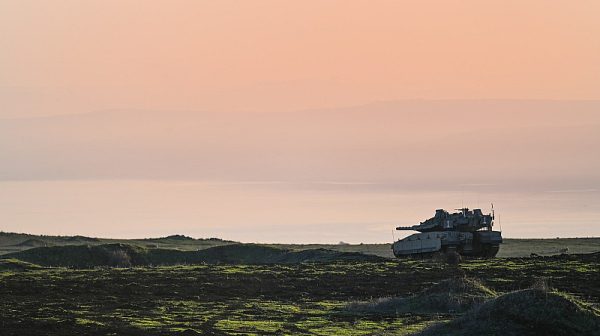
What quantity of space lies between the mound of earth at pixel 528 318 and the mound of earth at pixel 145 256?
39.0m

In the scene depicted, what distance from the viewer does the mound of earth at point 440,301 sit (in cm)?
2947

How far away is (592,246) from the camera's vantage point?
8012 centimetres

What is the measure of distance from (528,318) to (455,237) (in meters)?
40.1

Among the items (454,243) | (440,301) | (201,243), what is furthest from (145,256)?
(440,301)

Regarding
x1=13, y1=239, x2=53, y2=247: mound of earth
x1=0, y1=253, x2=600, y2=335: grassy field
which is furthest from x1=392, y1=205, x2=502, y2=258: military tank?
x1=13, y1=239, x2=53, y2=247: mound of earth

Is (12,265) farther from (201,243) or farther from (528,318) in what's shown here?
(528,318)

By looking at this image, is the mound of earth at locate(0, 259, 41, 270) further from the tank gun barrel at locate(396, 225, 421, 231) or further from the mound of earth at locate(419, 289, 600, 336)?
the mound of earth at locate(419, 289, 600, 336)

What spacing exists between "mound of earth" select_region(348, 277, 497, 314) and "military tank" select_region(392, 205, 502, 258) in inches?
1123

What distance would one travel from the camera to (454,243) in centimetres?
6106

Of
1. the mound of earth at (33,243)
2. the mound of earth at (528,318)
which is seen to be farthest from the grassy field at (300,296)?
the mound of earth at (33,243)

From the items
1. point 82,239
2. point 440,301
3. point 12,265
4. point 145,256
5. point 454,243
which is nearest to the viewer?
point 440,301

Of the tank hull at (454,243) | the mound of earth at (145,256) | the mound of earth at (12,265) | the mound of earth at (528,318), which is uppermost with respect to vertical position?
the tank hull at (454,243)

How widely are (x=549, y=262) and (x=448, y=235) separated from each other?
10466 millimetres

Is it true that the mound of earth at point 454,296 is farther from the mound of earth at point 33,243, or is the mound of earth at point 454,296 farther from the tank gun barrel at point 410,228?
the mound of earth at point 33,243
